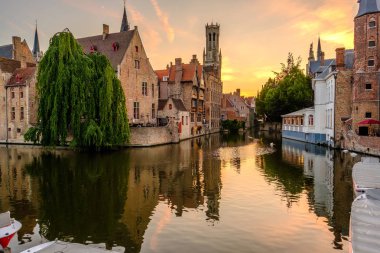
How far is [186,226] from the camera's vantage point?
38.4 feet

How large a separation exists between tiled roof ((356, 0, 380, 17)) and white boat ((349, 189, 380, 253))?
32.1 m

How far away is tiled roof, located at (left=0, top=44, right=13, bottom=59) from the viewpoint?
60.2 m

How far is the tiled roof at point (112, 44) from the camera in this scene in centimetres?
4491

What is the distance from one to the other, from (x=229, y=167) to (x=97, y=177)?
9.92 meters

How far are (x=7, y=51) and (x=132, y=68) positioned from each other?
103 ft

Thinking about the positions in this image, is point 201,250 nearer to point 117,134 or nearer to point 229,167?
point 229,167

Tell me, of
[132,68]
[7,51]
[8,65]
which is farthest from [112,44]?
[7,51]

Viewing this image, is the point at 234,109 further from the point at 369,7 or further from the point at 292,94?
the point at 369,7

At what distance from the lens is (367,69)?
35156 millimetres

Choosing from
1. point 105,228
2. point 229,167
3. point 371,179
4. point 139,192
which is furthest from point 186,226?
point 229,167

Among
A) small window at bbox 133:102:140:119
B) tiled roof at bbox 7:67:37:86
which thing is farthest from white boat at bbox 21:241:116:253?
tiled roof at bbox 7:67:37:86

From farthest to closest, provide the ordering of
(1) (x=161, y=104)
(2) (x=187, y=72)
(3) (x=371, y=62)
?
(2) (x=187, y=72) → (1) (x=161, y=104) → (3) (x=371, y=62)

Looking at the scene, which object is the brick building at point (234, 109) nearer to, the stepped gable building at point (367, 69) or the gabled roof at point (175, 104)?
the gabled roof at point (175, 104)

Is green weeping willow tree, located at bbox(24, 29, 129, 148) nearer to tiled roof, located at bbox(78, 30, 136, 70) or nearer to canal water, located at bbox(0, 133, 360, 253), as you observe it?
canal water, located at bbox(0, 133, 360, 253)
